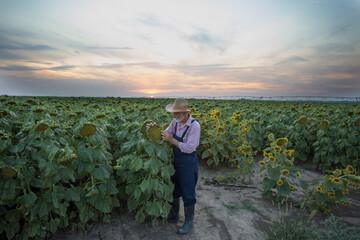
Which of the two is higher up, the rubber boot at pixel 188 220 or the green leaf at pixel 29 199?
the green leaf at pixel 29 199

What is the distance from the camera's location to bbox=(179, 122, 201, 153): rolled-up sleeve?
3.22 metres

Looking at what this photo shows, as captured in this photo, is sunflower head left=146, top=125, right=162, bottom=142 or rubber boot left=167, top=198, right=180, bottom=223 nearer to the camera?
sunflower head left=146, top=125, right=162, bottom=142

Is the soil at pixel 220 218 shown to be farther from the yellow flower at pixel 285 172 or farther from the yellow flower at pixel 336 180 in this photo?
the yellow flower at pixel 336 180

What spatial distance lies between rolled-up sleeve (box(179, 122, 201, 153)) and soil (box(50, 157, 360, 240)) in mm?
1314

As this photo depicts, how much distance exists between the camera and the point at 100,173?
9.86 ft

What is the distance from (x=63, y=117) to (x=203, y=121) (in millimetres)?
3718

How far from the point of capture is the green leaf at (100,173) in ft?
9.79

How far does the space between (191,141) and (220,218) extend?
156 centimetres

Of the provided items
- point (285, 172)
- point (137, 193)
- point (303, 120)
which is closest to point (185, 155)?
point (137, 193)

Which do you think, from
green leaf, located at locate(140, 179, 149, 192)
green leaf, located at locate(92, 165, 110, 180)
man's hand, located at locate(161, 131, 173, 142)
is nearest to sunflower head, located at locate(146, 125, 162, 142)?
man's hand, located at locate(161, 131, 173, 142)

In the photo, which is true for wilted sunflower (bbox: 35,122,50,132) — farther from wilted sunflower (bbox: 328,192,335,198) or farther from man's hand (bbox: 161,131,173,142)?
wilted sunflower (bbox: 328,192,335,198)

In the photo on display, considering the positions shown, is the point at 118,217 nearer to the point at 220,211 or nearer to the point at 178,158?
the point at 178,158

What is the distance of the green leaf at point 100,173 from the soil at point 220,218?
976mm

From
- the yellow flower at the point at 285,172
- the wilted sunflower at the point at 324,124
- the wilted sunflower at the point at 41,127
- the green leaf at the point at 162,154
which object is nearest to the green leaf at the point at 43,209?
the wilted sunflower at the point at 41,127
